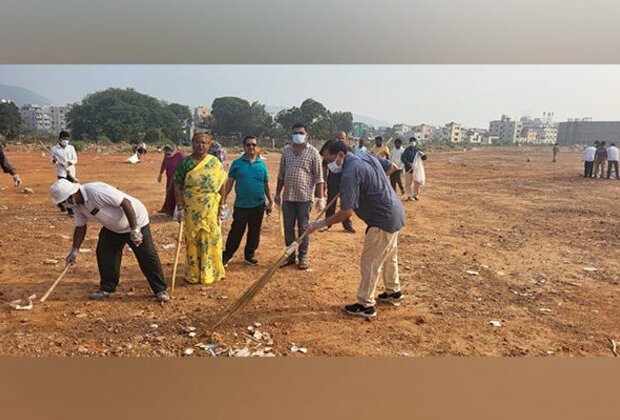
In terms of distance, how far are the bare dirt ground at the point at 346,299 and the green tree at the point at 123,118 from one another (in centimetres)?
2653

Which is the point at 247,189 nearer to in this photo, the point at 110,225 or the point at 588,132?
the point at 110,225

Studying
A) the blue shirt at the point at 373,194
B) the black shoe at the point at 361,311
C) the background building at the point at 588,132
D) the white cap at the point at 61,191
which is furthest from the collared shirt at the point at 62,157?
the background building at the point at 588,132

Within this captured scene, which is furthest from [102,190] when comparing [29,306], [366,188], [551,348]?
[551,348]

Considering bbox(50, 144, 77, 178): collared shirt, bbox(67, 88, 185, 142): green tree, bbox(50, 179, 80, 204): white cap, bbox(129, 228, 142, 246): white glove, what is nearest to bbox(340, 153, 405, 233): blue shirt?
bbox(129, 228, 142, 246): white glove

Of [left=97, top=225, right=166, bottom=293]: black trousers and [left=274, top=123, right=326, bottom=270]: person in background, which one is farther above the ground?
[left=274, top=123, right=326, bottom=270]: person in background

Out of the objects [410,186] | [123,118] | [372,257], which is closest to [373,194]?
[372,257]

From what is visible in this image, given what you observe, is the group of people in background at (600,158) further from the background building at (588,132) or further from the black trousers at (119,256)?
the black trousers at (119,256)

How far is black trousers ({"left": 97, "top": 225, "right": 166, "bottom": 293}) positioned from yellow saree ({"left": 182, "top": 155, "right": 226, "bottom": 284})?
1.30 ft

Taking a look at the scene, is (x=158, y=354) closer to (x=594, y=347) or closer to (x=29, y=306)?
(x=29, y=306)

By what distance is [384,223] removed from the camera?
354 centimetres

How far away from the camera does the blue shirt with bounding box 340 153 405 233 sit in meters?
3.42

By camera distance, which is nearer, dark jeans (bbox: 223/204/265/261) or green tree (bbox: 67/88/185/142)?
dark jeans (bbox: 223/204/265/261)

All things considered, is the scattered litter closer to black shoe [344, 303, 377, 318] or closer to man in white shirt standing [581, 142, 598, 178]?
black shoe [344, 303, 377, 318]

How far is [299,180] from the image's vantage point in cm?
459
